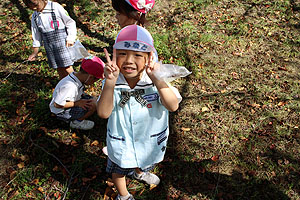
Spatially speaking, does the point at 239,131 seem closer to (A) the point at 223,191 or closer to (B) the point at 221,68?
(A) the point at 223,191

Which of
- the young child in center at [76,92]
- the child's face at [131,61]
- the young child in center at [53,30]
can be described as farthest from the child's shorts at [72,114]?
the child's face at [131,61]

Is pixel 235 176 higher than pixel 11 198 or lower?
higher

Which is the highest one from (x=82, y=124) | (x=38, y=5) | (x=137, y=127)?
(x=38, y=5)

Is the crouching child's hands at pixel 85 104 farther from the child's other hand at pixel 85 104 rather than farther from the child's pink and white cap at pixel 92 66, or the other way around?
the child's pink and white cap at pixel 92 66

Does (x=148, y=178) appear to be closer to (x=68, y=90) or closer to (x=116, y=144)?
(x=116, y=144)

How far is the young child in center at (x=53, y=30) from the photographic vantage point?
3.63 m

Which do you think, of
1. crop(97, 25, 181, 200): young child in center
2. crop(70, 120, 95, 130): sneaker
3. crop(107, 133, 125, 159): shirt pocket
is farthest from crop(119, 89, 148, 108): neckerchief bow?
crop(70, 120, 95, 130): sneaker

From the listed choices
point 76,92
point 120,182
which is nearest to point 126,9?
point 76,92

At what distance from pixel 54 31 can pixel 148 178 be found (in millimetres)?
2878

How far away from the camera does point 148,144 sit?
2.26m

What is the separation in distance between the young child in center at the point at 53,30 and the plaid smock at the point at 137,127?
2.45 meters

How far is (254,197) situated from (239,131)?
120 cm

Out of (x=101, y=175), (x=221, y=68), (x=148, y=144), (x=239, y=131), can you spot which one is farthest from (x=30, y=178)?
(x=221, y=68)

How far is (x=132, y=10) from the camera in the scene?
3002 millimetres
